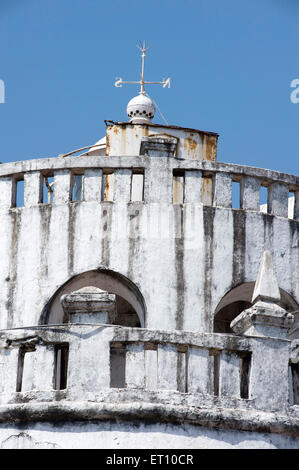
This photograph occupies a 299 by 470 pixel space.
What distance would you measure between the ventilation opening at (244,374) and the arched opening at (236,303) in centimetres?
384

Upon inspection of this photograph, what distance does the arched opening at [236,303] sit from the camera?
68.0ft

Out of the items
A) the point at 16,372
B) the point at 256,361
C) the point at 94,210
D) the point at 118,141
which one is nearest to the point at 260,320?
the point at 256,361

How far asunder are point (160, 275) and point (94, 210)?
1.64 metres

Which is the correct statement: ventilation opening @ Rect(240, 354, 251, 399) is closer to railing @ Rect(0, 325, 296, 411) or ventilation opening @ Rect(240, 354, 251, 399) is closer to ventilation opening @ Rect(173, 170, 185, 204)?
railing @ Rect(0, 325, 296, 411)

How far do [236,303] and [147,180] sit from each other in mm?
3328

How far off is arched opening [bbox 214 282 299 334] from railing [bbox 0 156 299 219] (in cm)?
142

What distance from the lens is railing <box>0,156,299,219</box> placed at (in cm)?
2097

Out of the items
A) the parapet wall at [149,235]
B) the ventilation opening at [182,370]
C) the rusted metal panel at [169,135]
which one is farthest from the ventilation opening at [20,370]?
the rusted metal panel at [169,135]

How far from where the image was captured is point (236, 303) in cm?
2286

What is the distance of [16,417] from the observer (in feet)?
52.2

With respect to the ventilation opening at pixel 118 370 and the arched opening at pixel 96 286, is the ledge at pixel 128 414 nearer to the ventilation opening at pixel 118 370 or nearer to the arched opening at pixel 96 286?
the ventilation opening at pixel 118 370

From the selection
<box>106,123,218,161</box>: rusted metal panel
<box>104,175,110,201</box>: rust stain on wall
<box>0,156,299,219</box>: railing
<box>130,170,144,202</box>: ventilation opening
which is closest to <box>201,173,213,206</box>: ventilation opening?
<box>0,156,299,219</box>: railing

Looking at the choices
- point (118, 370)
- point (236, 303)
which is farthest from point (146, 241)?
point (236, 303)

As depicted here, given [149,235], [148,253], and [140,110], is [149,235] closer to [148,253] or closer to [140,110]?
[148,253]
